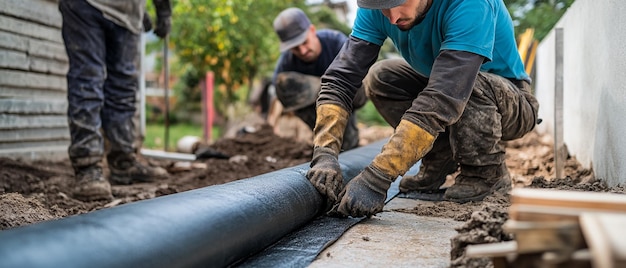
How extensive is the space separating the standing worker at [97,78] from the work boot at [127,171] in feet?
0.25

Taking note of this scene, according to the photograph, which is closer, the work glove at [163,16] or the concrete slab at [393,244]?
the concrete slab at [393,244]

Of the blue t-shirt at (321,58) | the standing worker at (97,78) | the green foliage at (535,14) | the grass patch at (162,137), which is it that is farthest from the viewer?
the grass patch at (162,137)

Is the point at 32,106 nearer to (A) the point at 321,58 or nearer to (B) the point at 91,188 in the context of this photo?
(B) the point at 91,188

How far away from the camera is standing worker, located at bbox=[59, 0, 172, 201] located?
343 cm

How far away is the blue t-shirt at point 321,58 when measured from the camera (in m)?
4.76

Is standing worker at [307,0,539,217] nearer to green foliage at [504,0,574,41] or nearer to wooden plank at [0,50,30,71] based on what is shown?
wooden plank at [0,50,30,71]

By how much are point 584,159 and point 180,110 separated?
1405cm

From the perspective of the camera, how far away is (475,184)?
2.69 m

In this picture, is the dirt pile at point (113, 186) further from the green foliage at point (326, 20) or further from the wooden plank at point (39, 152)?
the green foliage at point (326, 20)

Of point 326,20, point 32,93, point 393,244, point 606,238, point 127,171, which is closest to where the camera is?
point 606,238

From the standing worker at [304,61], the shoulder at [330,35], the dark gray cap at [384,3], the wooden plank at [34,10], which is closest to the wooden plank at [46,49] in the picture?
the wooden plank at [34,10]

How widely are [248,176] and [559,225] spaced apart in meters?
3.35

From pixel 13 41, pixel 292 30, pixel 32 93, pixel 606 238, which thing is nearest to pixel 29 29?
pixel 13 41

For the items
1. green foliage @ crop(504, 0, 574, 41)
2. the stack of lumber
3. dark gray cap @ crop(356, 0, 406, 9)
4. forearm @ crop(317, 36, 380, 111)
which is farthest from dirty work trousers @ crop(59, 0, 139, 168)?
green foliage @ crop(504, 0, 574, 41)
